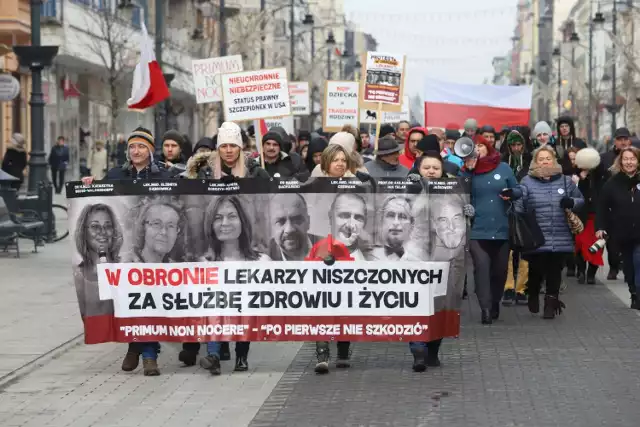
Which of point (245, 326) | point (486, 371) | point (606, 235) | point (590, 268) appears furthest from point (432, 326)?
point (590, 268)

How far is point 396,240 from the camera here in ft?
36.2

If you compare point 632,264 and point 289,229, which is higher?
point 289,229

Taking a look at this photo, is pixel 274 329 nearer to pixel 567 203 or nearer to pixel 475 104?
pixel 567 203

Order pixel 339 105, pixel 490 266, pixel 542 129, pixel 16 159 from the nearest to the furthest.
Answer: pixel 490 266 < pixel 542 129 < pixel 339 105 < pixel 16 159

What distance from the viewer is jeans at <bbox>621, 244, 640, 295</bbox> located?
1495cm

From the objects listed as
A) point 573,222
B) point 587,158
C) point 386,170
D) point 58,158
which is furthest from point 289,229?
point 58,158

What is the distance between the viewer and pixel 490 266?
47.2 feet

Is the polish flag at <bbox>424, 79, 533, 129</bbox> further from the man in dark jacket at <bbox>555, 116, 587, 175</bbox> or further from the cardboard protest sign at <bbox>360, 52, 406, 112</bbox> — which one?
the man in dark jacket at <bbox>555, 116, 587, 175</bbox>

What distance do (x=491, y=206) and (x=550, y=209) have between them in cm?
58

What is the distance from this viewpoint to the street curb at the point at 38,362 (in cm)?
1064

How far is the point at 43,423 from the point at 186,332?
212cm

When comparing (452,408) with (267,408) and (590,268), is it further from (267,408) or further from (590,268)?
(590,268)

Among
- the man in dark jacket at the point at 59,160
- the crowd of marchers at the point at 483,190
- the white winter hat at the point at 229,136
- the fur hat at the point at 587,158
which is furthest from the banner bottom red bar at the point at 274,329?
the man in dark jacket at the point at 59,160

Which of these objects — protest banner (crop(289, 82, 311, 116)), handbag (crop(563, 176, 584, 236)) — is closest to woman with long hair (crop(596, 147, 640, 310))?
handbag (crop(563, 176, 584, 236))
